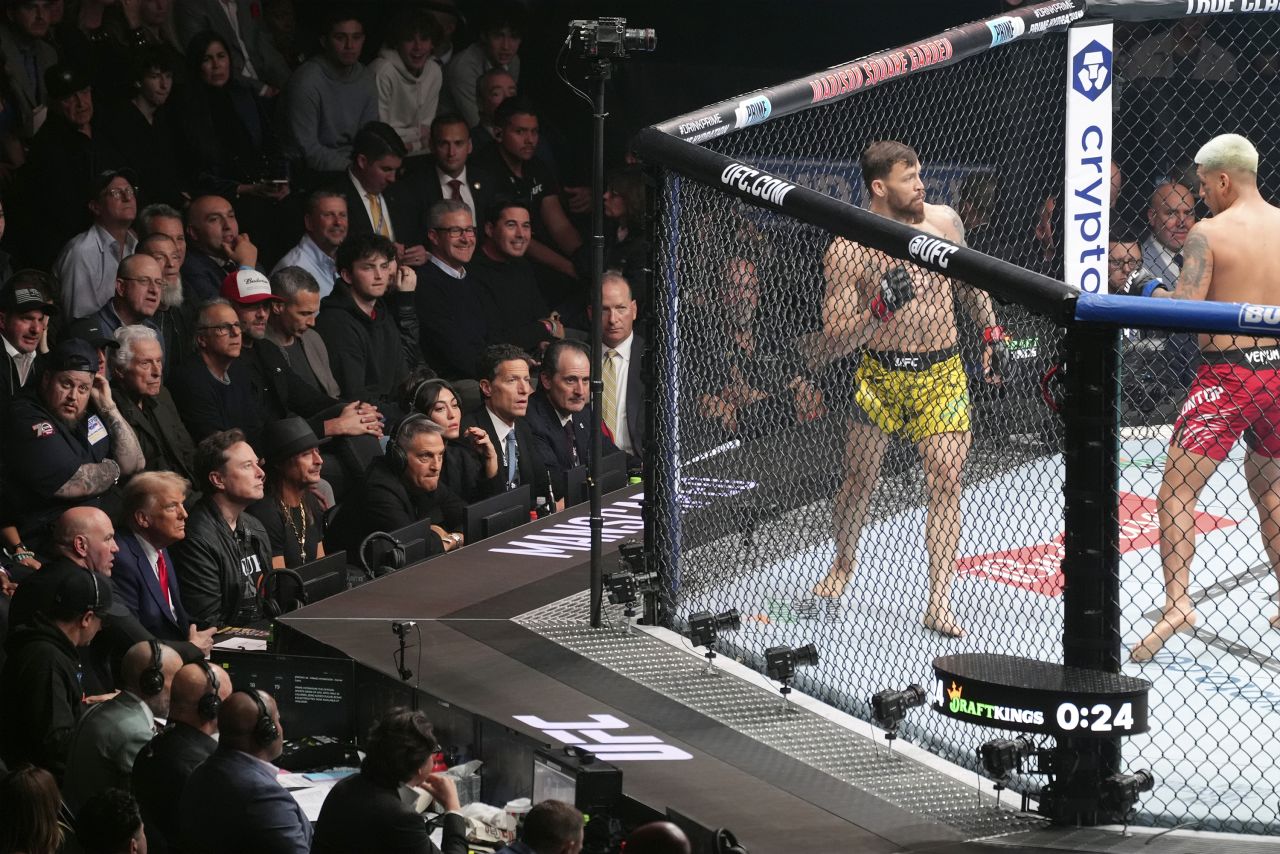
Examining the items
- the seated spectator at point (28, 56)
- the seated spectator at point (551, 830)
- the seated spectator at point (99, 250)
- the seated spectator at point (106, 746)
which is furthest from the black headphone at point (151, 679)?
the seated spectator at point (28, 56)

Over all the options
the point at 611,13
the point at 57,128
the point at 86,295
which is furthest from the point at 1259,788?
the point at 611,13

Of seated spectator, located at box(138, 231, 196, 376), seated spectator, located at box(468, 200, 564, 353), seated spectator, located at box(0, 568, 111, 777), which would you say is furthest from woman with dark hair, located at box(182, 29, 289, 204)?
seated spectator, located at box(0, 568, 111, 777)

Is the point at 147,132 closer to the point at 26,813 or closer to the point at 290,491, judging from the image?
the point at 290,491

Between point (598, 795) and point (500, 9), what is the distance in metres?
6.74

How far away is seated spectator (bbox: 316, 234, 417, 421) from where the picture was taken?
7.70 metres

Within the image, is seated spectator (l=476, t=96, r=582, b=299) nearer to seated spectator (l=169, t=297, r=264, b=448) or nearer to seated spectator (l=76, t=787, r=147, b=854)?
seated spectator (l=169, t=297, r=264, b=448)

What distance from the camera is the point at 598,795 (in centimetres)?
366

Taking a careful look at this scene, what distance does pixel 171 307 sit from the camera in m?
7.23

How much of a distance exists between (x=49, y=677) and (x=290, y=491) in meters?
1.87

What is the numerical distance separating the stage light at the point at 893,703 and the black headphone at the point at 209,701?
4.75 feet

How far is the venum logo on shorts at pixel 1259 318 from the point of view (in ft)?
10.6

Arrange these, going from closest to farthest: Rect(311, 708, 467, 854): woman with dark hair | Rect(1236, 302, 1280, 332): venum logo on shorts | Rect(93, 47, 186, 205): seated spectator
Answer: Rect(1236, 302, 1280, 332): venum logo on shorts → Rect(311, 708, 467, 854): woman with dark hair → Rect(93, 47, 186, 205): seated spectator

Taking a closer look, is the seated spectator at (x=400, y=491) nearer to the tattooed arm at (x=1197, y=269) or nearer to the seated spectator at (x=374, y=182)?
the seated spectator at (x=374, y=182)

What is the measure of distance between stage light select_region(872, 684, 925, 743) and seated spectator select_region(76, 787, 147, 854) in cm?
148
